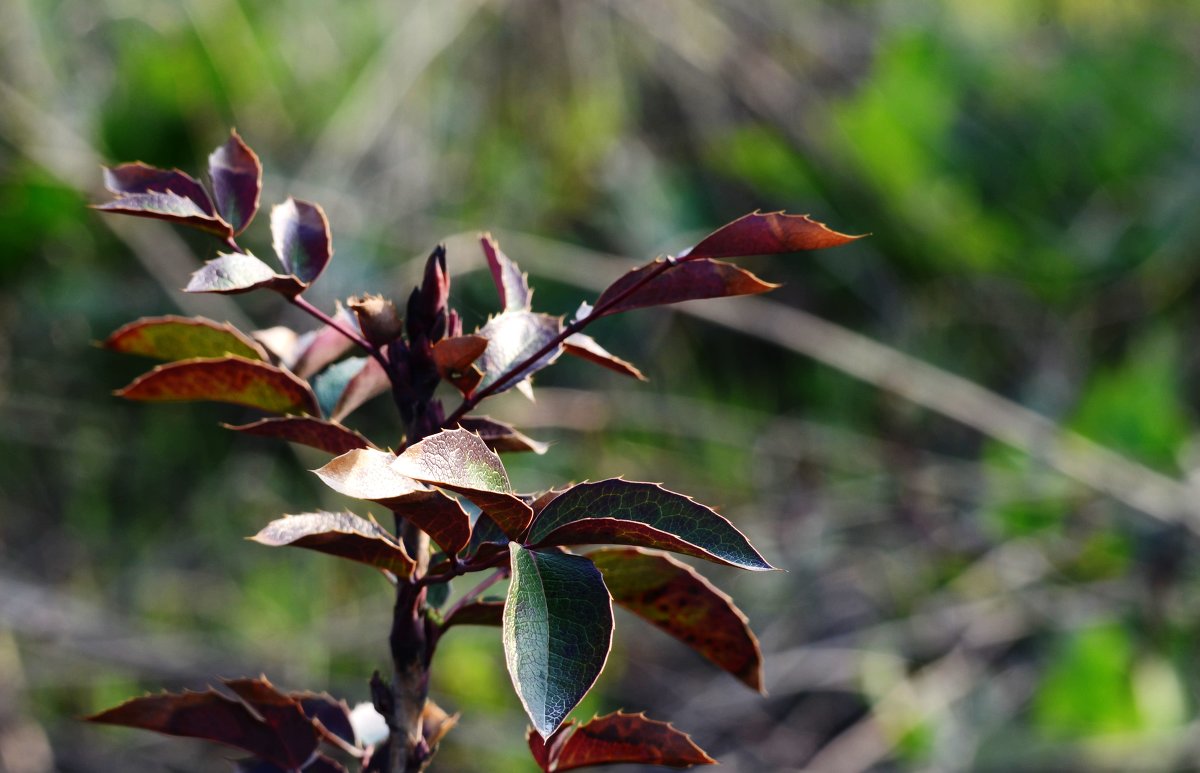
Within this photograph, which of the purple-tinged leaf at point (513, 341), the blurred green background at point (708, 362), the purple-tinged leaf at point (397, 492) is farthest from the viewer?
the blurred green background at point (708, 362)

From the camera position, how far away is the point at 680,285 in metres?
0.37

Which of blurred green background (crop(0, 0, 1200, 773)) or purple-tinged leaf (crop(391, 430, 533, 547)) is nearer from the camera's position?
purple-tinged leaf (crop(391, 430, 533, 547))

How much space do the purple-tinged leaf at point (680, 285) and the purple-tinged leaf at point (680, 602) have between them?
0.31 feet

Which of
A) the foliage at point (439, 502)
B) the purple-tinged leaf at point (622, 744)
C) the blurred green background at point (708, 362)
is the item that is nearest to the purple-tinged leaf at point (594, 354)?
the foliage at point (439, 502)

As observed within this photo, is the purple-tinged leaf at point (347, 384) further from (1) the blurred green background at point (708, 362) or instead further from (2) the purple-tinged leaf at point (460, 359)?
(1) the blurred green background at point (708, 362)

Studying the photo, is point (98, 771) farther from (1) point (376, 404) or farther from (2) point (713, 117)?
(2) point (713, 117)

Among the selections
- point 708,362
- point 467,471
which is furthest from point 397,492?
point 708,362

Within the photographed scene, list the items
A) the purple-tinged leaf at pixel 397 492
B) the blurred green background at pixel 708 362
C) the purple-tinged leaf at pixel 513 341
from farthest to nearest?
the blurred green background at pixel 708 362, the purple-tinged leaf at pixel 513 341, the purple-tinged leaf at pixel 397 492

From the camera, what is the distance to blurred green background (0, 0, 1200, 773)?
160 centimetres

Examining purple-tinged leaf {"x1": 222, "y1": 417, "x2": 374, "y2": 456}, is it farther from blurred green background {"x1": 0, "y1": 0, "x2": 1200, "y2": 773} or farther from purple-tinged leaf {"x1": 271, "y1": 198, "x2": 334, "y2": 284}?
blurred green background {"x1": 0, "y1": 0, "x2": 1200, "y2": 773}

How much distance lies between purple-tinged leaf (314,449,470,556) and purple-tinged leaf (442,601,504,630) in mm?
68

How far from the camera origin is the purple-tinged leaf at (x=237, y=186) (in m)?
0.41

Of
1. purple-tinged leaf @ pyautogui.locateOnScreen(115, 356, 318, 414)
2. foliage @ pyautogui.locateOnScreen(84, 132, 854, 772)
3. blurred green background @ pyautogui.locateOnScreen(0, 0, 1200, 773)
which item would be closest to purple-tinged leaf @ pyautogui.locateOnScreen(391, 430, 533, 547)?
foliage @ pyautogui.locateOnScreen(84, 132, 854, 772)

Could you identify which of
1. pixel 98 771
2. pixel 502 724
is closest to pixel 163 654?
pixel 98 771
